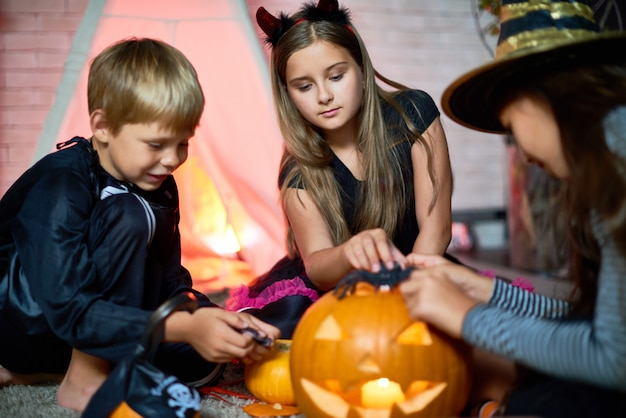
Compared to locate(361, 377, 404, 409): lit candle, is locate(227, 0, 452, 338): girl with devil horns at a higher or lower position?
higher

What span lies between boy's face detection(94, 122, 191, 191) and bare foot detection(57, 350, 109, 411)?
13.6 inches

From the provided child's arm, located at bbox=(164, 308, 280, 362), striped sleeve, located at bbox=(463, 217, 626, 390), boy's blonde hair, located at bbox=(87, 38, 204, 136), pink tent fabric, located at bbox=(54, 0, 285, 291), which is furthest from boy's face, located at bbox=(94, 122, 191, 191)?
pink tent fabric, located at bbox=(54, 0, 285, 291)

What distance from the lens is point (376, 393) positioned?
1.03 meters

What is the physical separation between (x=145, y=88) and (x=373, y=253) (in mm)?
515

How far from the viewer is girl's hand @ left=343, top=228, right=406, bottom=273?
1.11 meters

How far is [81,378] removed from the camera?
4.11 feet

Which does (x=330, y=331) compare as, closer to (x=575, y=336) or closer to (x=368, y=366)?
(x=368, y=366)

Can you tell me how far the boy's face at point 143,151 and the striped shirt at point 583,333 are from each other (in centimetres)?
63

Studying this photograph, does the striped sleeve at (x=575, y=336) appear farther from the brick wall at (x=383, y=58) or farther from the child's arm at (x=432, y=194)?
the brick wall at (x=383, y=58)

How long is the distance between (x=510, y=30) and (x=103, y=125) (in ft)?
2.48

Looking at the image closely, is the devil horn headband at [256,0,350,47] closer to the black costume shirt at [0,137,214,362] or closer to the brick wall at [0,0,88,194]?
the black costume shirt at [0,137,214,362]

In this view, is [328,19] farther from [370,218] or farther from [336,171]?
[370,218]

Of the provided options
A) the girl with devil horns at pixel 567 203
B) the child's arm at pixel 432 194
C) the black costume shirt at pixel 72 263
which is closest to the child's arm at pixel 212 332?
the black costume shirt at pixel 72 263

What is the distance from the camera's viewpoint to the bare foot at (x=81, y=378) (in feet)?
4.09
